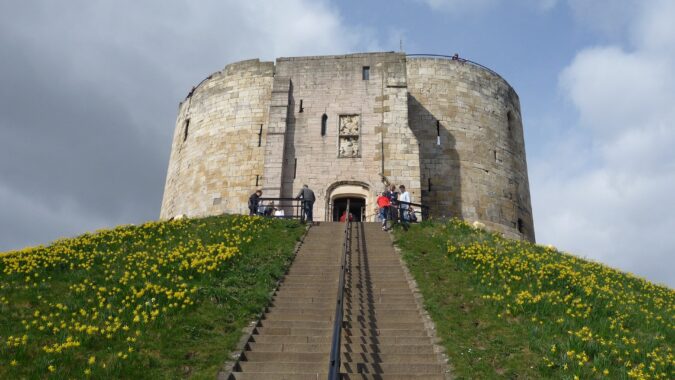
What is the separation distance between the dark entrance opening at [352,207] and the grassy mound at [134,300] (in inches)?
259

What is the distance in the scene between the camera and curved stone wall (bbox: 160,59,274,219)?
23578 mm

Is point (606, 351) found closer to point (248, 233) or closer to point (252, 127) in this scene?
point (248, 233)

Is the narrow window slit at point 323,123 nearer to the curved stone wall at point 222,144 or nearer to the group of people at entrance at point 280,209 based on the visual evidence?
the curved stone wall at point 222,144

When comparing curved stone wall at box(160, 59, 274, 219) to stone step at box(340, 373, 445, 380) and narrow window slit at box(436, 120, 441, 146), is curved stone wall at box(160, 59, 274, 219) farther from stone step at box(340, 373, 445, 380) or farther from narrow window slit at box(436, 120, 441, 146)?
stone step at box(340, 373, 445, 380)

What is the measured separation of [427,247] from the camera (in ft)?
46.7

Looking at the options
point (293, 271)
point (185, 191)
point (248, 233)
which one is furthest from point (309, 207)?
point (185, 191)

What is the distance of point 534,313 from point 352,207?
13343 millimetres

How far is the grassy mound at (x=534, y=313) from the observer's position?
7988mm

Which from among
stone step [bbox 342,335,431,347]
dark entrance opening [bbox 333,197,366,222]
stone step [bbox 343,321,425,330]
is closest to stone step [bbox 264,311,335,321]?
stone step [bbox 343,321,425,330]

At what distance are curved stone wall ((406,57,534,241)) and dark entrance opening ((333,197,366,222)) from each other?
8.77 ft

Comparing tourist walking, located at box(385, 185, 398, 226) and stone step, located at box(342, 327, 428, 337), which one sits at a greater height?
tourist walking, located at box(385, 185, 398, 226)

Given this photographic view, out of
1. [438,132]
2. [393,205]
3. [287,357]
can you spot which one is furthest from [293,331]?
[438,132]

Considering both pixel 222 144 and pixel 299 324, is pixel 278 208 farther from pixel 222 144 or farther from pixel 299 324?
pixel 299 324

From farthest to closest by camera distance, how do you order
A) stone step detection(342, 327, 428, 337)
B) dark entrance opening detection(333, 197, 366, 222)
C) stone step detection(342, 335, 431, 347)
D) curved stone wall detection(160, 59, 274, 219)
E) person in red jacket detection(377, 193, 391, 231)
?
curved stone wall detection(160, 59, 274, 219) < dark entrance opening detection(333, 197, 366, 222) < person in red jacket detection(377, 193, 391, 231) < stone step detection(342, 327, 428, 337) < stone step detection(342, 335, 431, 347)
